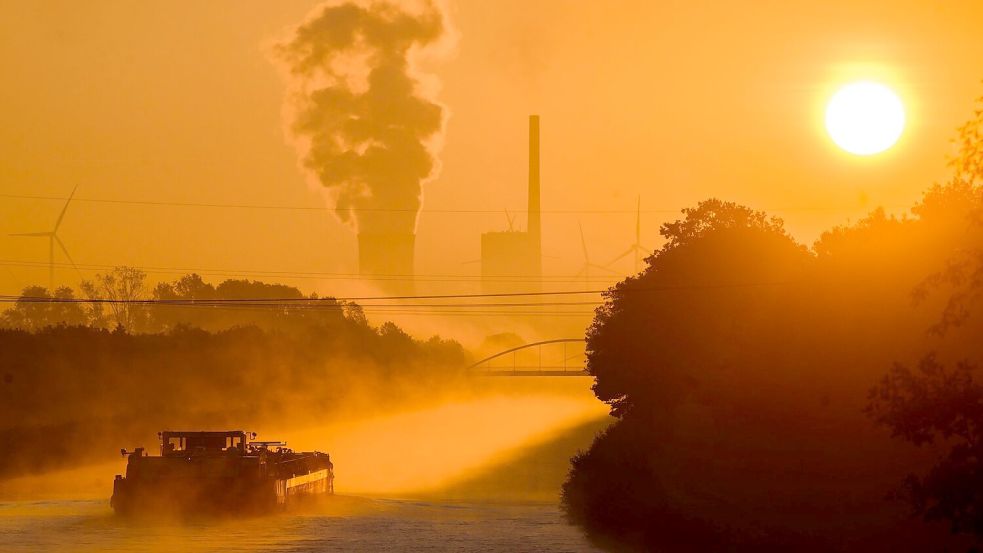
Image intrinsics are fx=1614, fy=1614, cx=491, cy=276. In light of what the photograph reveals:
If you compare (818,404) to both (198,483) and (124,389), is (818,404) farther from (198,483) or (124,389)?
(124,389)

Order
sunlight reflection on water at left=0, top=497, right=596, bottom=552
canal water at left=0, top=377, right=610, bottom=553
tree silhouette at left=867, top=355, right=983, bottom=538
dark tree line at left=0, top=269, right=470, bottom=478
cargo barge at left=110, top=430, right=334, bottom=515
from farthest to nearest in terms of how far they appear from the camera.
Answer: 1. dark tree line at left=0, top=269, right=470, bottom=478
2. cargo barge at left=110, top=430, right=334, bottom=515
3. canal water at left=0, top=377, right=610, bottom=553
4. sunlight reflection on water at left=0, top=497, right=596, bottom=552
5. tree silhouette at left=867, top=355, right=983, bottom=538

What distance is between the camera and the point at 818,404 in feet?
216

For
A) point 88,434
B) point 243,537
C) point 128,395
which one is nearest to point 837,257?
point 243,537

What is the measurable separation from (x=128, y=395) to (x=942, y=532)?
12167cm

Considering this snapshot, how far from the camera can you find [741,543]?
188 feet

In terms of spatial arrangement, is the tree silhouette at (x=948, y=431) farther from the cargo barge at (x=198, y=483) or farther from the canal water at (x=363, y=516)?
the cargo barge at (x=198, y=483)

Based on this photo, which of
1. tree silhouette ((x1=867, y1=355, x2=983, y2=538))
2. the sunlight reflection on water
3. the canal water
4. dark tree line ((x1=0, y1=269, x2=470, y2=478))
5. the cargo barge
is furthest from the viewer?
dark tree line ((x1=0, y1=269, x2=470, y2=478))

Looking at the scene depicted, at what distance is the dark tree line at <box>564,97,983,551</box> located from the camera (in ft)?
112

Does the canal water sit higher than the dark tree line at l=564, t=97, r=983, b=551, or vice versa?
the dark tree line at l=564, t=97, r=983, b=551

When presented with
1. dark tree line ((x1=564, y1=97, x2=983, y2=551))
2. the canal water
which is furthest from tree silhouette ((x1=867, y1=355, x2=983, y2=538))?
the canal water

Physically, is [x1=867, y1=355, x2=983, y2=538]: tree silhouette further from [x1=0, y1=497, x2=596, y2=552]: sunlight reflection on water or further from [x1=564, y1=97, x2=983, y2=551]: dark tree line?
[x1=0, y1=497, x2=596, y2=552]: sunlight reflection on water

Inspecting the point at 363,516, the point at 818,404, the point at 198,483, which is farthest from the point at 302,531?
the point at 818,404

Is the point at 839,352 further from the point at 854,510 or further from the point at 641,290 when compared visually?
the point at 641,290

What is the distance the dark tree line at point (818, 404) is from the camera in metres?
34.1
